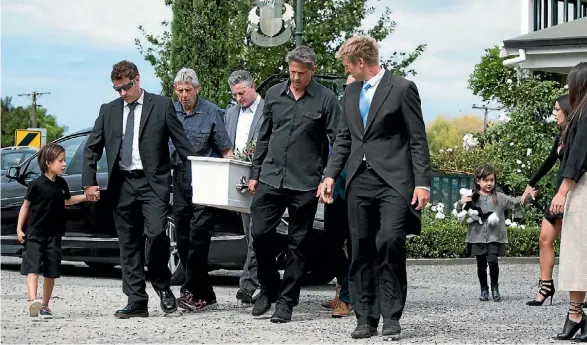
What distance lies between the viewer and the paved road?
8.54 m

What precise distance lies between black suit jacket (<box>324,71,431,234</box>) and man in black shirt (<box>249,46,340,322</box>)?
879mm

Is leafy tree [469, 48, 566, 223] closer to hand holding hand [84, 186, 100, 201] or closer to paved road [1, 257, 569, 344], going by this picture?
paved road [1, 257, 569, 344]

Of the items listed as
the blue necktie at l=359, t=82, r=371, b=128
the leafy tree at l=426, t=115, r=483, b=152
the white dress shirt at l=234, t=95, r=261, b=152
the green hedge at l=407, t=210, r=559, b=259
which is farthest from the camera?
the leafy tree at l=426, t=115, r=483, b=152

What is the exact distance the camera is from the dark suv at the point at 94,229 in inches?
506

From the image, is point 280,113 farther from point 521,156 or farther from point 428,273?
point 521,156

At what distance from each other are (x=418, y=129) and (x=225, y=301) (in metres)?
3.54

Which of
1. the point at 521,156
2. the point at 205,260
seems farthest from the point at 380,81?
the point at 521,156

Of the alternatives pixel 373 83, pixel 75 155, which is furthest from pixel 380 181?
pixel 75 155

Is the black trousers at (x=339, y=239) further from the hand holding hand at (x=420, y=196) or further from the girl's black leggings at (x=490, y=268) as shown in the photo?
the girl's black leggings at (x=490, y=268)

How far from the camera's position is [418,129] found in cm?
862

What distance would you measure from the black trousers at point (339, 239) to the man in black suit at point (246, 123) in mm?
879

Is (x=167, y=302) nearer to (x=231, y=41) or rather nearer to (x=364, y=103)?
(x=364, y=103)

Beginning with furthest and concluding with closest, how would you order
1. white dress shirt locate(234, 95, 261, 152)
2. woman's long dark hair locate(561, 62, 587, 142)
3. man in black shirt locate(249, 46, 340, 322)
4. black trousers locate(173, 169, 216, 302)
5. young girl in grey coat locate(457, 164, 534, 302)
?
1. young girl in grey coat locate(457, 164, 534, 302)
2. white dress shirt locate(234, 95, 261, 152)
3. black trousers locate(173, 169, 216, 302)
4. man in black shirt locate(249, 46, 340, 322)
5. woman's long dark hair locate(561, 62, 587, 142)

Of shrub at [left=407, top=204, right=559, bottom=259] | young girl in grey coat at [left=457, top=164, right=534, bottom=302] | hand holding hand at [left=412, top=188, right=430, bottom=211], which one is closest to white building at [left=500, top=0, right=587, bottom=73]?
shrub at [left=407, top=204, right=559, bottom=259]
